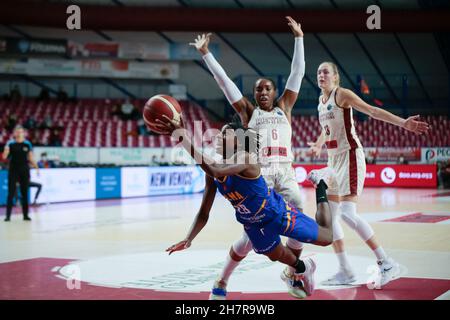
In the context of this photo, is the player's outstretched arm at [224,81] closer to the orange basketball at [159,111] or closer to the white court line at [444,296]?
the orange basketball at [159,111]

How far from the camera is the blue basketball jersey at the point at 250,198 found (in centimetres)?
479

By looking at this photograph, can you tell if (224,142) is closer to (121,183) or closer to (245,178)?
(245,178)

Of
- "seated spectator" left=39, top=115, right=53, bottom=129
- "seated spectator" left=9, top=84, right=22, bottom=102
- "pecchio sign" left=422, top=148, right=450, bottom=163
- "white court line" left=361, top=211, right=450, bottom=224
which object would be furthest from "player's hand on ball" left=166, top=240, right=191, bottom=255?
"seated spectator" left=9, top=84, right=22, bottom=102

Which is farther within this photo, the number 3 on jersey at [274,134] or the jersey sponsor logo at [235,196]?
the number 3 on jersey at [274,134]

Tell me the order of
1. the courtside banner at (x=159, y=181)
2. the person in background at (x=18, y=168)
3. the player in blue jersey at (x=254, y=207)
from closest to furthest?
the player in blue jersey at (x=254, y=207) → the person in background at (x=18, y=168) → the courtside banner at (x=159, y=181)

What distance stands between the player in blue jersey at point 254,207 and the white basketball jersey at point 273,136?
0.75 metres

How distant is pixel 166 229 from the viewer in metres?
10.9

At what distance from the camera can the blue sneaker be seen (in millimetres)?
5191

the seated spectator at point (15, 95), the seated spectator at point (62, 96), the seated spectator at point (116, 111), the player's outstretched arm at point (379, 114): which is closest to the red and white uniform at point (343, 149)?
the player's outstretched arm at point (379, 114)

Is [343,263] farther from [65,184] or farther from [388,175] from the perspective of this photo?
[388,175]
